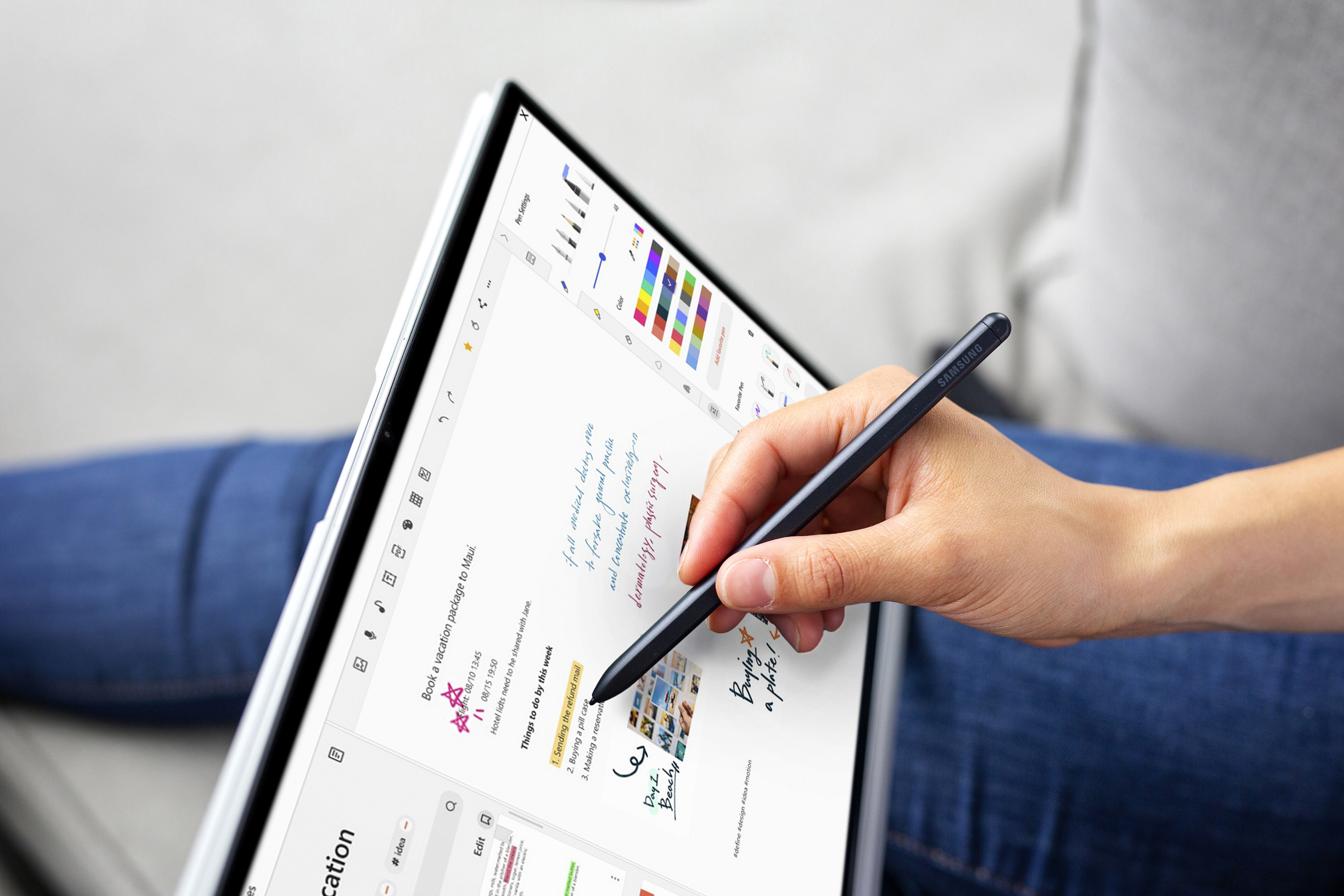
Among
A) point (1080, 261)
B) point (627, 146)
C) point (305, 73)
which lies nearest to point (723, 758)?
point (1080, 261)

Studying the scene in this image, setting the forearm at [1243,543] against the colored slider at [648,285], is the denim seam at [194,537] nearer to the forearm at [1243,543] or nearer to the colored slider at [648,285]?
the colored slider at [648,285]

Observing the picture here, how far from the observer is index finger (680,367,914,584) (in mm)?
419

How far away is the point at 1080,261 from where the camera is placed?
0.77 meters

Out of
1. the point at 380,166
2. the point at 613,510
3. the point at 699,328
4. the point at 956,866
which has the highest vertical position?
the point at 380,166

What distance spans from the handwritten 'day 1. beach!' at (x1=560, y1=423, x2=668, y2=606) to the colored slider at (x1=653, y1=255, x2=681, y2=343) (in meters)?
0.07

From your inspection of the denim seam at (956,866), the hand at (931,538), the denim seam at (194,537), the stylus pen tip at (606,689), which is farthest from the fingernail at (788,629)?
the denim seam at (194,537)

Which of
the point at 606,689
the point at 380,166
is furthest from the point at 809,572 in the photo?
the point at 380,166

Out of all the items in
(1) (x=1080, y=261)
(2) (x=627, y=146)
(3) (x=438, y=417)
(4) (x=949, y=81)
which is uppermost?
(4) (x=949, y=81)

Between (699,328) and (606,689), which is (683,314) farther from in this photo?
(606,689)

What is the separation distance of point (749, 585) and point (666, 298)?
0.17 meters

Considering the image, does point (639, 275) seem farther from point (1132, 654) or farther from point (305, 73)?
point (305, 73)

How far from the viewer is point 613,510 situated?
0.40 meters

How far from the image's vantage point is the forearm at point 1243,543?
0.46 meters

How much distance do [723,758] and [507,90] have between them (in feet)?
1.10
